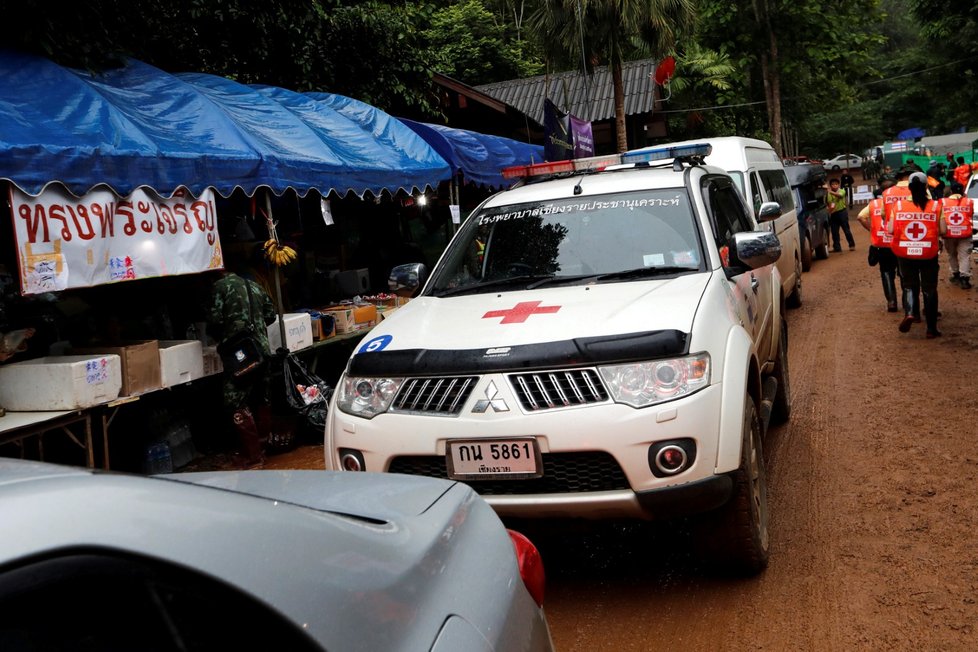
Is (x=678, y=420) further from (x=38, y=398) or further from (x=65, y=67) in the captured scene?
(x=65, y=67)

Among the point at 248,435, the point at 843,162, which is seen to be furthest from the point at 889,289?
Result: the point at 843,162

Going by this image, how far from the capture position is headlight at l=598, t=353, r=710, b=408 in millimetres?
3564

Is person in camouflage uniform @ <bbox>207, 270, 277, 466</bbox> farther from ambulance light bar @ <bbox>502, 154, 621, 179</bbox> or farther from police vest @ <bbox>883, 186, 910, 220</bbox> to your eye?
police vest @ <bbox>883, 186, 910, 220</bbox>

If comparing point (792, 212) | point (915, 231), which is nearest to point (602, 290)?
point (915, 231)

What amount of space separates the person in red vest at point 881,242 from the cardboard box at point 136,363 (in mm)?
7993

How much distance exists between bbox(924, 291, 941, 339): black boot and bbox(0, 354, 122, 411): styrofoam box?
27.4ft

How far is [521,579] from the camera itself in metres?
2.04

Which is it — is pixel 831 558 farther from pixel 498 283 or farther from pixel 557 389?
pixel 498 283

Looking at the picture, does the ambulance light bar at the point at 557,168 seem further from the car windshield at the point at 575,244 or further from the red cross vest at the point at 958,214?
the red cross vest at the point at 958,214

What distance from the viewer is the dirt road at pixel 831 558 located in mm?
3563

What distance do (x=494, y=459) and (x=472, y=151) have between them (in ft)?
28.9

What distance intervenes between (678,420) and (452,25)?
28.4 m

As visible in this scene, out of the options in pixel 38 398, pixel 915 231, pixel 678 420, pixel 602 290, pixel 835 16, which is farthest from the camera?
pixel 835 16

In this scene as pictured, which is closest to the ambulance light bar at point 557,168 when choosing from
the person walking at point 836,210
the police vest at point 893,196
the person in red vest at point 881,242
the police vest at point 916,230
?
the police vest at point 916,230
